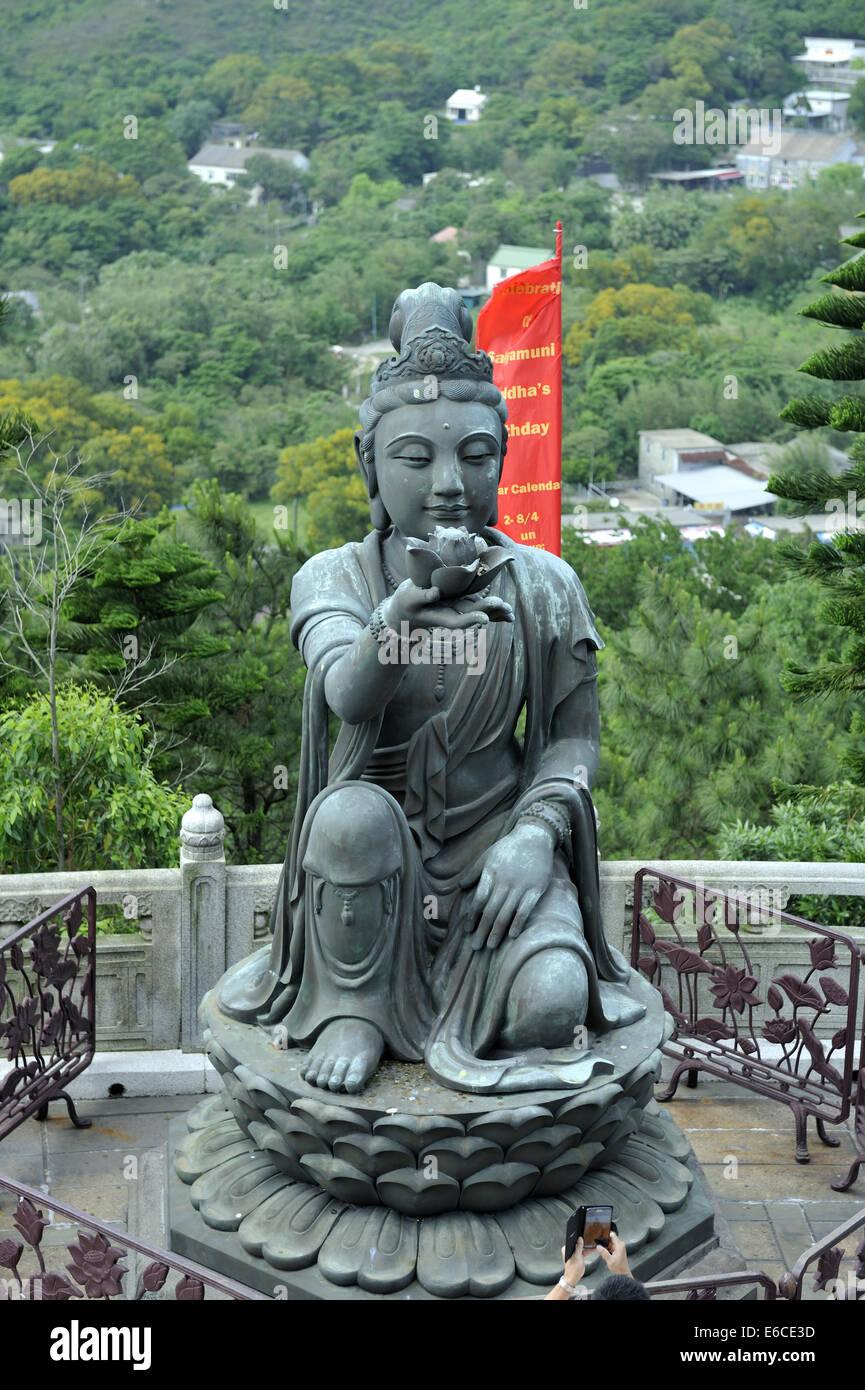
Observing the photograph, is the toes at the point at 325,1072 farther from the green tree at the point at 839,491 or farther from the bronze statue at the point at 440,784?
the green tree at the point at 839,491

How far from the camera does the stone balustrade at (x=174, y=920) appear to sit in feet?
23.2

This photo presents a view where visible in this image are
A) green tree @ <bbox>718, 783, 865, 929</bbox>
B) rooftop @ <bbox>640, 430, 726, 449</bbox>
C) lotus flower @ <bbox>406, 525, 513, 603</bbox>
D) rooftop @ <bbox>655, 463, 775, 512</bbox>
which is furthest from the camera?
rooftop @ <bbox>640, 430, 726, 449</bbox>

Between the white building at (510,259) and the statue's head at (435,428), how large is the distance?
148 ft

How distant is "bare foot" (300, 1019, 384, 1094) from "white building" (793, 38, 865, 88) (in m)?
76.6

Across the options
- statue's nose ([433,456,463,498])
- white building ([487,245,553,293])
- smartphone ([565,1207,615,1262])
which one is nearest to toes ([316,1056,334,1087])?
smartphone ([565,1207,615,1262])

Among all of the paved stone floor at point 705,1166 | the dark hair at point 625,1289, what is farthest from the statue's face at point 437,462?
the paved stone floor at point 705,1166

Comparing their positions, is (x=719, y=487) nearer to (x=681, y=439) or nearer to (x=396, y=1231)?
→ (x=681, y=439)

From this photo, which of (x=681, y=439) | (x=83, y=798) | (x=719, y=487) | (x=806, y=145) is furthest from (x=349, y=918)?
(x=806, y=145)

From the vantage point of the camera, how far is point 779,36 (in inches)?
2884

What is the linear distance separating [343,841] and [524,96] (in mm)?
73002

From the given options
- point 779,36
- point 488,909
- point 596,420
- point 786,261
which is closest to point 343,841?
point 488,909

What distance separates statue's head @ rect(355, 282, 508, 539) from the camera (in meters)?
5.52

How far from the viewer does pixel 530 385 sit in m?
11.5

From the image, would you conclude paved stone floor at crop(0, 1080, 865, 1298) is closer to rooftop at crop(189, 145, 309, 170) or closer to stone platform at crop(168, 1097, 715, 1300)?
stone platform at crop(168, 1097, 715, 1300)
